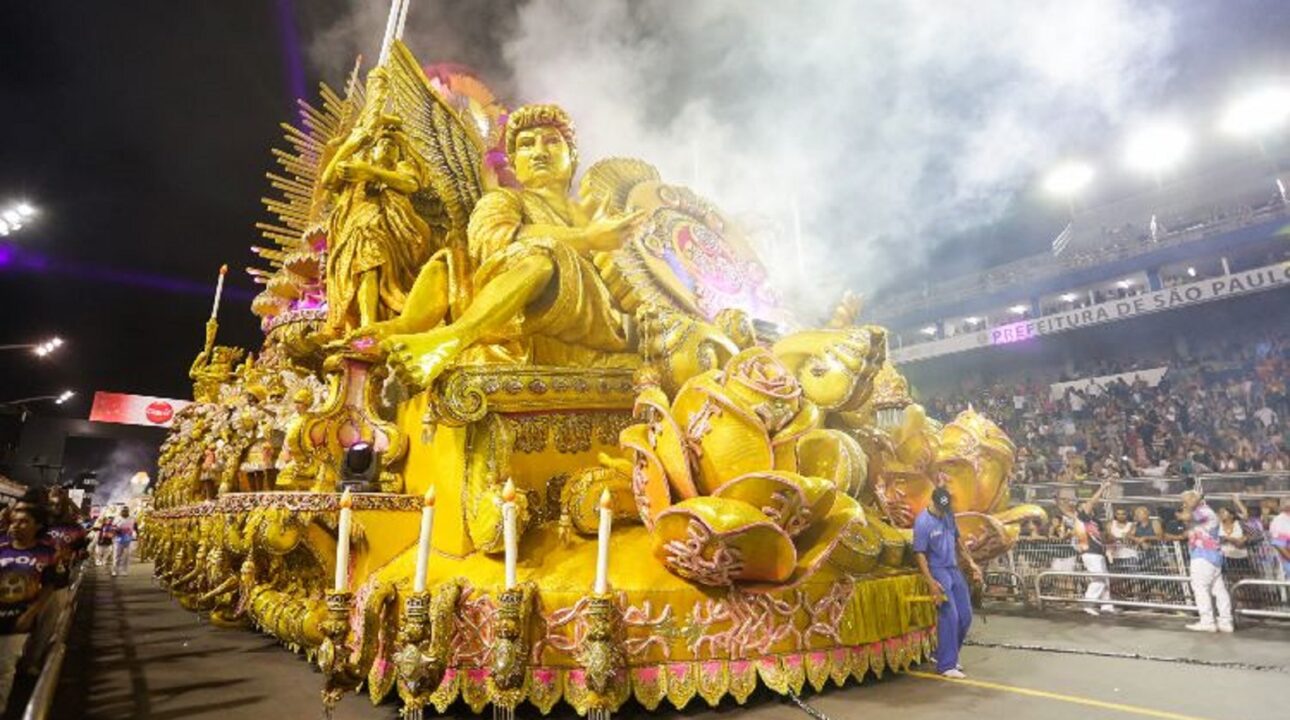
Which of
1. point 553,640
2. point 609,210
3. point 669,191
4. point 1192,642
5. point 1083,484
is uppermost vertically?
point 669,191

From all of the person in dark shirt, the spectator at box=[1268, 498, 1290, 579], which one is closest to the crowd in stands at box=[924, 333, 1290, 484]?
the spectator at box=[1268, 498, 1290, 579]

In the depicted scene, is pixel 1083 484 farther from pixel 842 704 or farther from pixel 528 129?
pixel 528 129

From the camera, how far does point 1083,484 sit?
377 inches

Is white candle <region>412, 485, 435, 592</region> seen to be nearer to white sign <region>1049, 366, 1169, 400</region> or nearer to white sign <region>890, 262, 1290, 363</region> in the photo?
white sign <region>1049, 366, 1169, 400</region>

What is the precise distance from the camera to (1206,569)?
6.14 meters

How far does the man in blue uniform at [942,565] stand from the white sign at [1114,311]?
2314 cm

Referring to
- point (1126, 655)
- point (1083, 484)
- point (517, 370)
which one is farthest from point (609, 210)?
point (1083, 484)

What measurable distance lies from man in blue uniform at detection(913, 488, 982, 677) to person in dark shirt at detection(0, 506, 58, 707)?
528 centimetres

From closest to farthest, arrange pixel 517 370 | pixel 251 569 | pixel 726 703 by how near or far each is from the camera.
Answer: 1. pixel 726 703
2. pixel 517 370
3. pixel 251 569

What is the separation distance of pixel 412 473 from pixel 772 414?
2645mm

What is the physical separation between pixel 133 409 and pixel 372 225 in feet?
101

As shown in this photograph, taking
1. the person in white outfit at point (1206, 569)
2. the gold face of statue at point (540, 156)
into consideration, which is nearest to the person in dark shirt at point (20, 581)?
the gold face of statue at point (540, 156)

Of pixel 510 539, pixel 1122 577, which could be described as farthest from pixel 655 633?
pixel 1122 577

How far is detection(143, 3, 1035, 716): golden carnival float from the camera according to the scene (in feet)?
9.36
